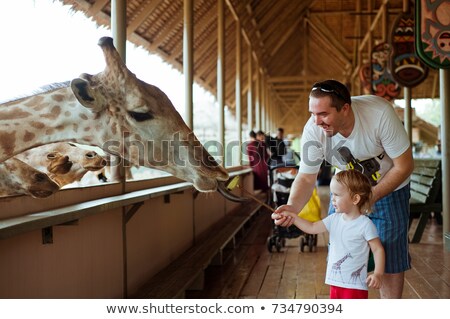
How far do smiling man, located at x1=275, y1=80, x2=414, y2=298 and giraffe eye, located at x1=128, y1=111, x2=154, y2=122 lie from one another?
70cm

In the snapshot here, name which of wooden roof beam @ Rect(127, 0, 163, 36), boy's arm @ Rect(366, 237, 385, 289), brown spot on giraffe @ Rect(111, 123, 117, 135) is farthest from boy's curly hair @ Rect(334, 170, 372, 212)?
wooden roof beam @ Rect(127, 0, 163, 36)

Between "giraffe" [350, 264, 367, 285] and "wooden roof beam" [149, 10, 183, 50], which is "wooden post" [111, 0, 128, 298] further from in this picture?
"wooden roof beam" [149, 10, 183, 50]

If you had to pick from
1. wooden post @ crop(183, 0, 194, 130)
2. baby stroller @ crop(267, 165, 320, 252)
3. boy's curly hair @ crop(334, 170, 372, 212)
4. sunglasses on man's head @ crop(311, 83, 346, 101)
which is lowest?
baby stroller @ crop(267, 165, 320, 252)

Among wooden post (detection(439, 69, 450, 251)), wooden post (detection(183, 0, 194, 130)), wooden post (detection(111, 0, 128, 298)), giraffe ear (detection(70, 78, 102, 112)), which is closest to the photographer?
giraffe ear (detection(70, 78, 102, 112))

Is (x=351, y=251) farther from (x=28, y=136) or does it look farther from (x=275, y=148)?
(x=275, y=148)

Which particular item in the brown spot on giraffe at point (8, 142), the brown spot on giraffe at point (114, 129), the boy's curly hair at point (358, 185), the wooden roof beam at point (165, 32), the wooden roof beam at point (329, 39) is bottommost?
the boy's curly hair at point (358, 185)

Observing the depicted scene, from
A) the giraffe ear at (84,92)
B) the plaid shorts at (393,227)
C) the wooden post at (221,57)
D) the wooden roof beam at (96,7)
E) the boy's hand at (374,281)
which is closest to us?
the giraffe ear at (84,92)

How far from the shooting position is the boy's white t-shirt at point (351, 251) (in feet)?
8.30

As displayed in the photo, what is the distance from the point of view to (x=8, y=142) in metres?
2.13

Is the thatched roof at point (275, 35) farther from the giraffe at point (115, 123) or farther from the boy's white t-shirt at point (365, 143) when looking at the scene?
the boy's white t-shirt at point (365, 143)

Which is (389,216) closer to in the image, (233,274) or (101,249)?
(101,249)

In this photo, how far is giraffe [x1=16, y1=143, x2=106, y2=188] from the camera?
250 cm

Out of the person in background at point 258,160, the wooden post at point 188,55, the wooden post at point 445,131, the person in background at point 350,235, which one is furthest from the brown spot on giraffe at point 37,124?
the person in background at point 258,160

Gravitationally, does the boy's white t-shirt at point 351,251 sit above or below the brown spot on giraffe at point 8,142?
below
